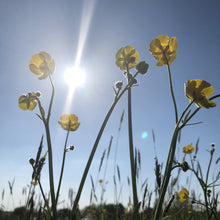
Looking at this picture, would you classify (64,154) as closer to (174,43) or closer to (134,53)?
(134,53)

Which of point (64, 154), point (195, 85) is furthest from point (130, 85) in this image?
point (64, 154)

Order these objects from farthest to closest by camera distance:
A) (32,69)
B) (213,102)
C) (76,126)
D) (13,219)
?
1. (13,219)
2. (76,126)
3. (32,69)
4. (213,102)

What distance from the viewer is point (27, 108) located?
1.36 metres

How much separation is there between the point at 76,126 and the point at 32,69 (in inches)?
25.4

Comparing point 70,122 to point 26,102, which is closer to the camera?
point 26,102

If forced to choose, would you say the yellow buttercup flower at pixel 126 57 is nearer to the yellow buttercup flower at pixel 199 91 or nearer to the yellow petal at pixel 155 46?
the yellow petal at pixel 155 46

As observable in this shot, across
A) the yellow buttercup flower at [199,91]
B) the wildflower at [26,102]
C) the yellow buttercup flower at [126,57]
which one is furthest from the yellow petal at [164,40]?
the wildflower at [26,102]

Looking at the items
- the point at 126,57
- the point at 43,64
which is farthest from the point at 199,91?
the point at 43,64

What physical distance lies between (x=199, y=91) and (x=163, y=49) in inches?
15.8

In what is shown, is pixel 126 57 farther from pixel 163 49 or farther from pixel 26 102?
pixel 26 102

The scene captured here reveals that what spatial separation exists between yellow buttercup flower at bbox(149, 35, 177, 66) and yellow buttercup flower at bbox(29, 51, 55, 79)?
755mm

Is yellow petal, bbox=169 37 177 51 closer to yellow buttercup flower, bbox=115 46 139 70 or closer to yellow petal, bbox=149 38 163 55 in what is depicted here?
yellow petal, bbox=149 38 163 55

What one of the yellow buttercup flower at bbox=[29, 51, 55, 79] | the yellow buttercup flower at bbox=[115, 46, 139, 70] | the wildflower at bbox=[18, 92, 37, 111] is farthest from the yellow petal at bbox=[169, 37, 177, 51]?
the wildflower at bbox=[18, 92, 37, 111]

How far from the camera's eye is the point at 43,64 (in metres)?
1.45
